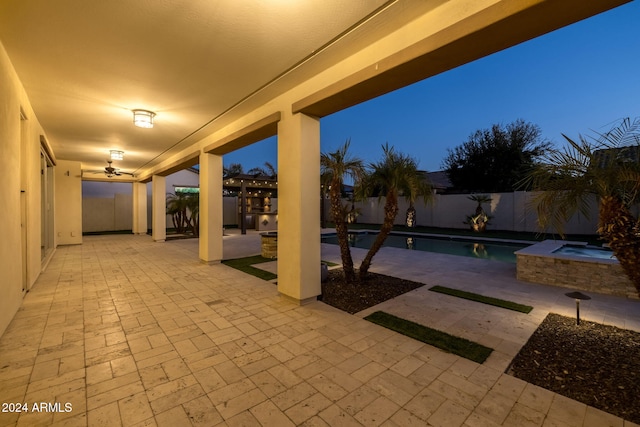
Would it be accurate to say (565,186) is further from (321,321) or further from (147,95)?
(147,95)

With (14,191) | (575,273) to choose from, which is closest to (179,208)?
(14,191)

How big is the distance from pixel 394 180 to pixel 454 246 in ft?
24.9

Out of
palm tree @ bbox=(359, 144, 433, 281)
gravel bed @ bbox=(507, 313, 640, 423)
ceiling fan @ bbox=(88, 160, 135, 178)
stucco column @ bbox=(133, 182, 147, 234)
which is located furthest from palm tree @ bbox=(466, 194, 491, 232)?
stucco column @ bbox=(133, 182, 147, 234)

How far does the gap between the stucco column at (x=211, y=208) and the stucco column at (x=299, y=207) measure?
3.39 metres

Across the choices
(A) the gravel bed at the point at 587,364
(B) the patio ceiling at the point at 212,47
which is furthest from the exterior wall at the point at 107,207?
(A) the gravel bed at the point at 587,364

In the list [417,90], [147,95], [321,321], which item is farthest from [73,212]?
[417,90]

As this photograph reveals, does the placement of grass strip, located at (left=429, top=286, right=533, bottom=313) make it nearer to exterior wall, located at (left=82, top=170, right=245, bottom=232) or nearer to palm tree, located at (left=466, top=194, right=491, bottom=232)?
palm tree, located at (left=466, top=194, right=491, bottom=232)

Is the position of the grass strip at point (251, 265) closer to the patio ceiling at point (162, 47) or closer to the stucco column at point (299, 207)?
the stucco column at point (299, 207)

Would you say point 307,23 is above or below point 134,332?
above

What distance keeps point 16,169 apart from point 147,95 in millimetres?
2064

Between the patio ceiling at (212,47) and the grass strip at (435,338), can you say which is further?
the grass strip at (435,338)

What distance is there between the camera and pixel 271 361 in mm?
2693

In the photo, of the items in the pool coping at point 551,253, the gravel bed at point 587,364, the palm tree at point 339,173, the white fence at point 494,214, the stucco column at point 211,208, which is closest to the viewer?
the gravel bed at point 587,364

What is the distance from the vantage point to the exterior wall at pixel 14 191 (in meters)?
3.22
